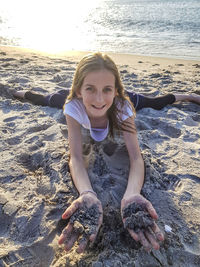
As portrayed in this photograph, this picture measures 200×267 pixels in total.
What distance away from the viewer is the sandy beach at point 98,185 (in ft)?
5.14

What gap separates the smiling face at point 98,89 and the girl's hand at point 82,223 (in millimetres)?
793

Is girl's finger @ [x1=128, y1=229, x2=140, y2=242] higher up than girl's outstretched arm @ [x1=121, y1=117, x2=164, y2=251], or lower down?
lower down

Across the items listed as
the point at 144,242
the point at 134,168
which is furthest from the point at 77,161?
the point at 144,242

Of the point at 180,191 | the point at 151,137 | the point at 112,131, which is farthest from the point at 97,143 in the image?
the point at 180,191

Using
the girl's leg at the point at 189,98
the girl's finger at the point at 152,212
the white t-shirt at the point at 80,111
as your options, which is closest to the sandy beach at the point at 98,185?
the girl's leg at the point at 189,98

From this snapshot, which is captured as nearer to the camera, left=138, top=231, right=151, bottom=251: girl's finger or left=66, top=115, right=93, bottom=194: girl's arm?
left=138, top=231, right=151, bottom=251: girl's finger

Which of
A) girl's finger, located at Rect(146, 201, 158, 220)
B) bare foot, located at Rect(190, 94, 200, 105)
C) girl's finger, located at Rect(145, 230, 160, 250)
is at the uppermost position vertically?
girl's finger, located at Rect(146, 201, 158, 220)

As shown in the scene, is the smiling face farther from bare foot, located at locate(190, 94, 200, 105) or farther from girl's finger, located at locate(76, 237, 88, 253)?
bare foot, located at locate(190, 94, 200, 105)

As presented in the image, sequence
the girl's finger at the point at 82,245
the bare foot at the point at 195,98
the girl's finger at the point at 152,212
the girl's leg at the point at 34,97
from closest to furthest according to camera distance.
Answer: the girl's finger at the point at 82,245
the girl's finger at the point at 152,212
the girl's leg at the point at 34,97
the bare foot at the point at 195,98

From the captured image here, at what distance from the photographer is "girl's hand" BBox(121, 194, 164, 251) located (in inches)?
57.5

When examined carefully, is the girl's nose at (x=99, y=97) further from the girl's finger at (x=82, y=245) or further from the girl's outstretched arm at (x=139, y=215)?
the girl's finger at (x=82, y=245)

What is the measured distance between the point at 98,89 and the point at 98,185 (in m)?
0.79

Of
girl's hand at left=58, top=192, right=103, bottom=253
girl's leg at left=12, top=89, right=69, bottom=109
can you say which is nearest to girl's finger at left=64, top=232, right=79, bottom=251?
girl's hand at left=58, top=192, right=103, bottom=253

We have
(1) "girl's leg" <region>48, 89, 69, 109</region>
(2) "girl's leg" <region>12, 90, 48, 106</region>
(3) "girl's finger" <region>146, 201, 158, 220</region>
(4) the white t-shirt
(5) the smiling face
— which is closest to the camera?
(3) "girl's finger" <region>146, 201, 158, 220</region>
